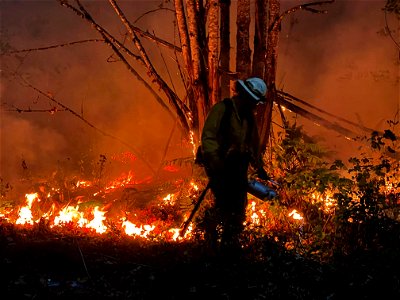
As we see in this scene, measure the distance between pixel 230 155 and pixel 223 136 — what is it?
0.24m

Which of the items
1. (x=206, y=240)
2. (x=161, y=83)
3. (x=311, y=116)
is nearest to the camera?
(x=206, y=240)

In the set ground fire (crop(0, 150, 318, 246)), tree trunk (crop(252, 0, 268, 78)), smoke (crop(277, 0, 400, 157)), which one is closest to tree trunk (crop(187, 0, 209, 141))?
tree trunk (crop(252, 0, 268, 78))

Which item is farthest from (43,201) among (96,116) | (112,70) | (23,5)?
(23,5)

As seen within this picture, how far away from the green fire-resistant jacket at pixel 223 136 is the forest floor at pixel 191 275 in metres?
1.03

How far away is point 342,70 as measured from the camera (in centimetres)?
1120

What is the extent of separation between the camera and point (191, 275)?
423 centimetres

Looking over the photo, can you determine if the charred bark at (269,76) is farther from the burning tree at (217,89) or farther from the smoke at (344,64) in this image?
the smoke at (344,64)

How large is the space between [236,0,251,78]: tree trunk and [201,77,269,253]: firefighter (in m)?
1.90

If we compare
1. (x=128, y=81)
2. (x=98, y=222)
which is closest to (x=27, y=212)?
(x=98, y=222)

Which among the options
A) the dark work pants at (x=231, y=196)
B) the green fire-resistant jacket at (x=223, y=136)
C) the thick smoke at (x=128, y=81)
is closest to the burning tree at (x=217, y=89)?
the dark work pants at (x=231, y=196)

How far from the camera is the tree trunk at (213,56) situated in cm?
631

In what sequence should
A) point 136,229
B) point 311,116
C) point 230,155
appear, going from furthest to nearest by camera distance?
1. point 311,116
2. point 136,229
3. point 230,155

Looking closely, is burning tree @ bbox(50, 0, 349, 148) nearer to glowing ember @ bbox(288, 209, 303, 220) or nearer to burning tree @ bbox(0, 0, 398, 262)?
burning tree @ bbox(0, 0, 398, 262)

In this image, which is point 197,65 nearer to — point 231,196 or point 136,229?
point 231,196
